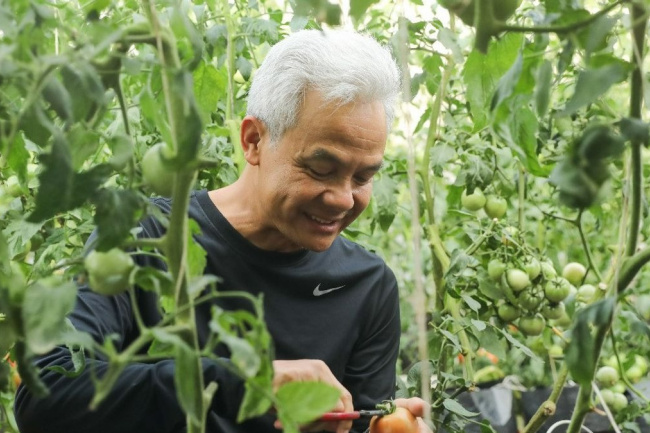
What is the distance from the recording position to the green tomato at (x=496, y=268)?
6.63 ft

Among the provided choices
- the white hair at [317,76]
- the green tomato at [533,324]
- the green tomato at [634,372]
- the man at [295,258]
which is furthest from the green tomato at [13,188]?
the green tomato at [634,372]

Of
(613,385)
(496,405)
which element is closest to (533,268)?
(613,385)

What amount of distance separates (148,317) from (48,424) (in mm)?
298

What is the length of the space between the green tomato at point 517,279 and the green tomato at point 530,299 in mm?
35

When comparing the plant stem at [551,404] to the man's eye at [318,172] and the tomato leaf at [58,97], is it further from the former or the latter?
the tomato leaf at [58,97]

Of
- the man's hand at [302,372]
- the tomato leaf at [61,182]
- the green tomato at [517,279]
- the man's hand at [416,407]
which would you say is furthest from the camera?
the green tomato at [517,279]

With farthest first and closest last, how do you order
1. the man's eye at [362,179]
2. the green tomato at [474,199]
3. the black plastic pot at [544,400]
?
the black plastic pot at [544,400] < the green tomato at [474,199] < the man's eye at [362,179]

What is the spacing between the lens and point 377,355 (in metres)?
1.92

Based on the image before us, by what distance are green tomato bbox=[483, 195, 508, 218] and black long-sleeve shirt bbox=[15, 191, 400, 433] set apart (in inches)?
15.3

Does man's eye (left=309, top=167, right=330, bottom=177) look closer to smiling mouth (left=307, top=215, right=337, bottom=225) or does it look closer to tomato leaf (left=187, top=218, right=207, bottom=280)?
smiling mouth (left=307, top=215, right=337, bottom=225)

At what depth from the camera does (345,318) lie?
6.05ft

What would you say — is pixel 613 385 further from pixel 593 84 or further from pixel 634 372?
pixel 593 84

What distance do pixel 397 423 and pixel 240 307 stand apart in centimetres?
44

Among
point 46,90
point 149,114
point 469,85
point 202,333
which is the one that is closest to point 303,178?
point 202,333
